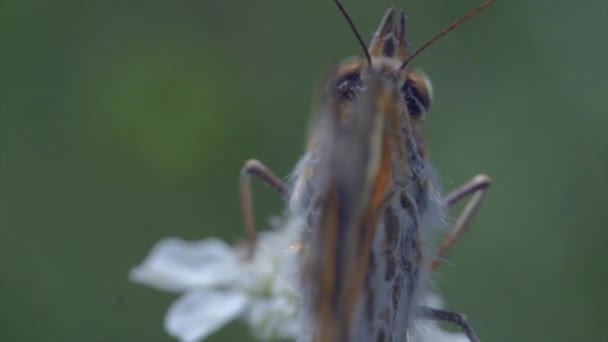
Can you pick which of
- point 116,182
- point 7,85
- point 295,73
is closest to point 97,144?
point 116,182

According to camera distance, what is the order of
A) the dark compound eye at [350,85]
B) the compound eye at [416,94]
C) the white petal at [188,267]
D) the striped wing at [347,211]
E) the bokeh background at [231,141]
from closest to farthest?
the striped wing at [347,211]
the dark compound eye at [350,85]
the compound eye at [416,94]
the white petal at [188,267]
the bokeh background at [231,141]

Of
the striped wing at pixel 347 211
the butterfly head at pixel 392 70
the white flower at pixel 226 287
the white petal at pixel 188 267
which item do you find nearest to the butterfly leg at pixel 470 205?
the white flower at pixel 226 287

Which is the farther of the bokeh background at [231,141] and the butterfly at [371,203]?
the bokeh background at [231,141]

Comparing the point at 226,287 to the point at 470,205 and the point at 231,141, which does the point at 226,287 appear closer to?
the point at 470,205

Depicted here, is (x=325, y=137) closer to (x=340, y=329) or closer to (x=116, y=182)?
(x=340, y=329)

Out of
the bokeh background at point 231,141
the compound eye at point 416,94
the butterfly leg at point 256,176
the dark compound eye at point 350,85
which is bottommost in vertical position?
the compound eye at point 416,94

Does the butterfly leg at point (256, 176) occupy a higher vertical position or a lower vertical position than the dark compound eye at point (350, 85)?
higher

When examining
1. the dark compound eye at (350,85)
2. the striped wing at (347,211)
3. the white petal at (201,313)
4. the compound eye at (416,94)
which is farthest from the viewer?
the white petal at (201,313)

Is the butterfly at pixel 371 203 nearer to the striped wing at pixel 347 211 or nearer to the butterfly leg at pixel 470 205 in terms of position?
the striped wing at pixel 347 211
